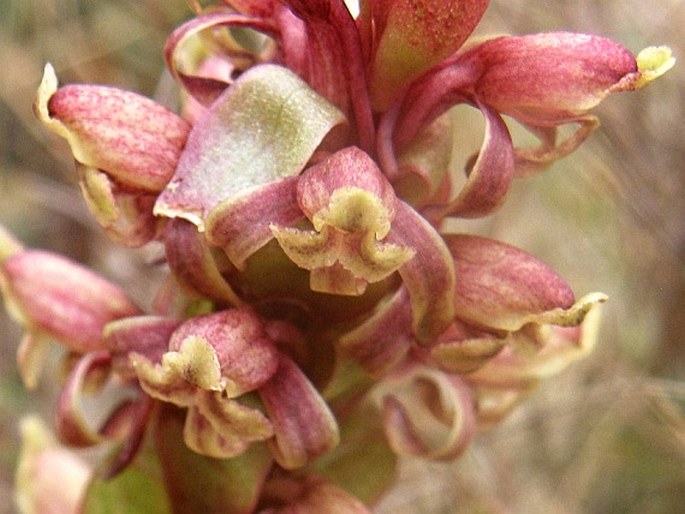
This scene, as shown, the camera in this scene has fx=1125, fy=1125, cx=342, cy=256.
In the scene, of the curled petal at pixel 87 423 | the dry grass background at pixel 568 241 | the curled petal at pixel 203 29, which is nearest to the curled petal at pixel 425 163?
the curled petal at pixel 203 29

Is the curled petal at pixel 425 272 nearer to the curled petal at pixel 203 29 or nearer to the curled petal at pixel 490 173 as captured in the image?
the curled petal at pixel 490 173

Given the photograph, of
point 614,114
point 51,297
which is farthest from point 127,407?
point 614,114

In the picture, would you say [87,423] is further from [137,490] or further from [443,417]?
[443,417]

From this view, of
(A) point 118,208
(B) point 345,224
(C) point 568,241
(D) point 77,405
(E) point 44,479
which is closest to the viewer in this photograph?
(B) point 345,224

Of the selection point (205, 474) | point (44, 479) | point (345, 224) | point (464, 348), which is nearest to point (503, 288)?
point (464, 348)

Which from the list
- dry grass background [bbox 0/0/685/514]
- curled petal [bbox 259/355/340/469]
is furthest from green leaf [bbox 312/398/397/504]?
dry grass background [bbox 0/0/685/514]

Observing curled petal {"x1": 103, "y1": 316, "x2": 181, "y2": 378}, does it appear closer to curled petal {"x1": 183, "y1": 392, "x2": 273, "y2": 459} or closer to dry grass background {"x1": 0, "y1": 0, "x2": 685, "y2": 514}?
curled petal {"x1": 183, "y1": 392, "x2": 273, "y2": 459}
